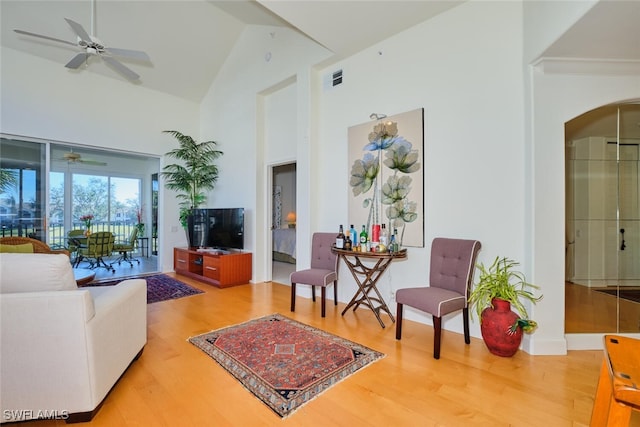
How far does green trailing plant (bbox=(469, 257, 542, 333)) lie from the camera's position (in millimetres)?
Answer: 2508

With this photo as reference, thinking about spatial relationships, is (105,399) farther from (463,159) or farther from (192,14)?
(192,14)

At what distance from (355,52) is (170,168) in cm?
448

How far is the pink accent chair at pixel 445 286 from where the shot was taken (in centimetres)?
246

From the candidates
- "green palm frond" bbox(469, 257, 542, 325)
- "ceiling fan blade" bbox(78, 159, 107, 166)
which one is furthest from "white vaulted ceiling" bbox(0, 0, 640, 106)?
"green palm frond" bbox(469, 257, 542, 325)

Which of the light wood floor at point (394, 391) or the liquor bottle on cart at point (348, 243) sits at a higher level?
the liquor bottle on cart at point (348, 243)

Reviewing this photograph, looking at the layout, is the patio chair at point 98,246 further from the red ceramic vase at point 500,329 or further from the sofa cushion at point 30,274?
the red ceramic vase at point 500,329

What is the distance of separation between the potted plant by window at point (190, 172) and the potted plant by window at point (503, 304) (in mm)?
5303

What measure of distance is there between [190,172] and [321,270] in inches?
159

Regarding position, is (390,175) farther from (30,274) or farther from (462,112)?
(30,274)

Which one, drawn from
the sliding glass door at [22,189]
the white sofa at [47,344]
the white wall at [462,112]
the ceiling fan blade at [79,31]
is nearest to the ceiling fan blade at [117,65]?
the ceiling fan blade at [79,31]

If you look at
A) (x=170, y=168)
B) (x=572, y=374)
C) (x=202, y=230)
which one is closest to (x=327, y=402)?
(x=572, y=374)

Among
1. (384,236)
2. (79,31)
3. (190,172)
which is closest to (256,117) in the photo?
(190,172)

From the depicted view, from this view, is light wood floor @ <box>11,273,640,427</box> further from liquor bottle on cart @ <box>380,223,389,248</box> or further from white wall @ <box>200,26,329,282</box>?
white wall @ <box>200,26,329,282</box>

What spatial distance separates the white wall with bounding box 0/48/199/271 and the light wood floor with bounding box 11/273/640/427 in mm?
4215
